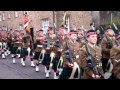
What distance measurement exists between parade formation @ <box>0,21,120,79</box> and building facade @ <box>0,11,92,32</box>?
4.40 m

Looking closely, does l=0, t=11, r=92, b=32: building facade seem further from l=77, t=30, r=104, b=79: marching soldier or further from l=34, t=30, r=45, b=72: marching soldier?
l=77, t=30, r=104, b=79: marching soldier

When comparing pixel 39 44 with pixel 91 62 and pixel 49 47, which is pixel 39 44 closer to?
pixel 49 47

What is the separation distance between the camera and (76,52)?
701 cm

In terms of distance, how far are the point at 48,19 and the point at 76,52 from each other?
48.4 feet

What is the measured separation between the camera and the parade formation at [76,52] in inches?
224

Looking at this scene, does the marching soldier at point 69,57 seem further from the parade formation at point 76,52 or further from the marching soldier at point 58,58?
the marching soldier at point 58,58

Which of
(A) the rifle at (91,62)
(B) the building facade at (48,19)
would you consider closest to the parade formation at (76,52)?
(A) the rifle at (91,62)

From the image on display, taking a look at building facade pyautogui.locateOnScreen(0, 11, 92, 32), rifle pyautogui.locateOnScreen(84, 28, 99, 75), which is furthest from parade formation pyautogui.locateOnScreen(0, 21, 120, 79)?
building facade pyautogui.locateOnScreen(0, 11, 92, 32)

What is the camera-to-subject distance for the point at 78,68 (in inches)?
252

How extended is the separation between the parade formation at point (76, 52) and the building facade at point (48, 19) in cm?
440

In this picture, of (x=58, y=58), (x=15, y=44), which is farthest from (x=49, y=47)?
(x=15, y=44)

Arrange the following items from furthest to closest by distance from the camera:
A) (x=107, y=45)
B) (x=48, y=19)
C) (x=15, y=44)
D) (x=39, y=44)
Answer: (x=48, y=19) → (x=15, y=44) → (x=39, y=44) → (x=107, y=45)

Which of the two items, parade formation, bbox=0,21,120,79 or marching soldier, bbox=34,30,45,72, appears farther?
marching soldier, bbox=34,30,45,72

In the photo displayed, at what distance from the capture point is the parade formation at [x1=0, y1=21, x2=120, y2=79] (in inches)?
224
